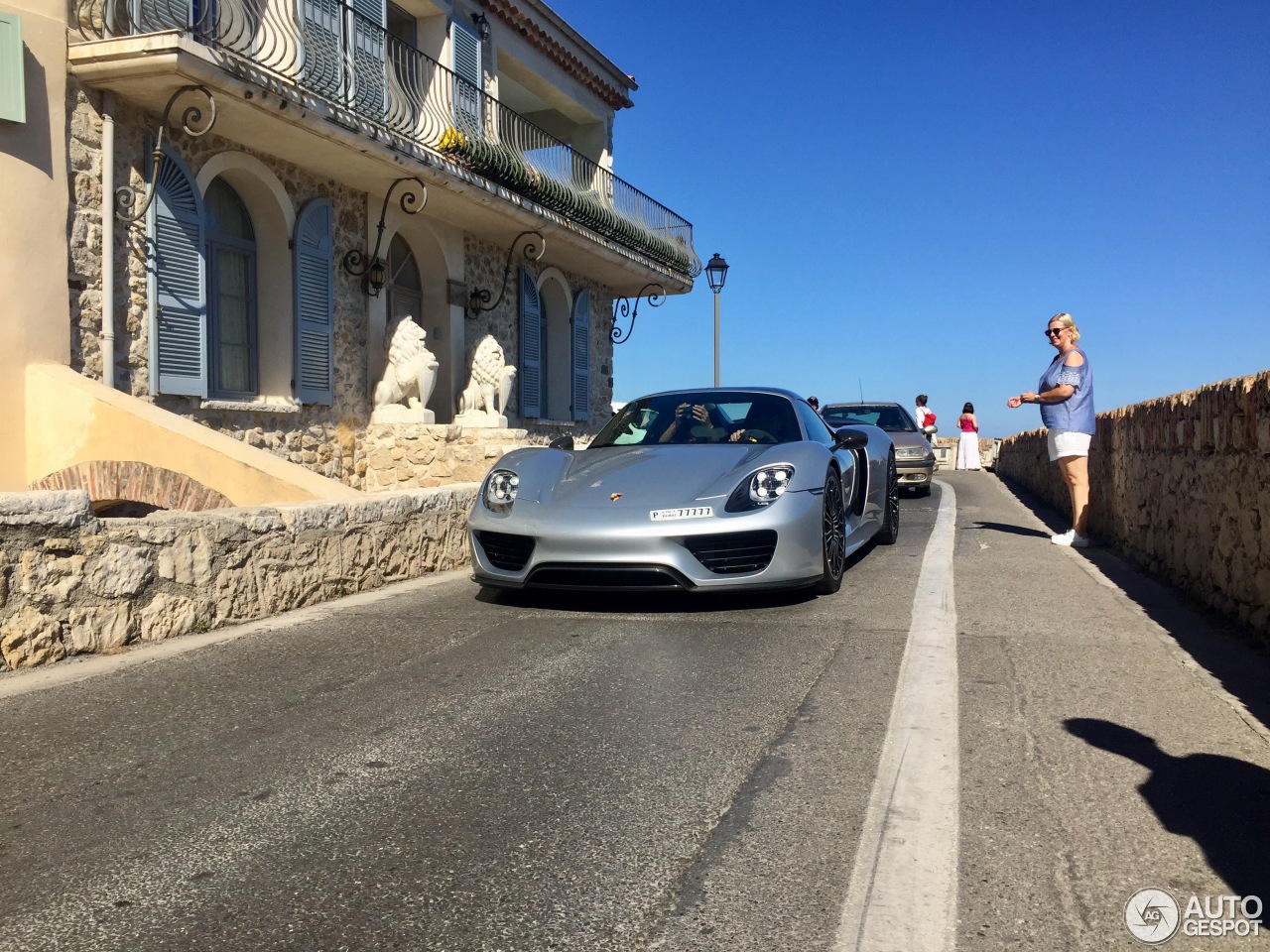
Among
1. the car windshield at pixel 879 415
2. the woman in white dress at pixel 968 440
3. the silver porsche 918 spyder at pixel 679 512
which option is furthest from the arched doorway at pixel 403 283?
the woman in white dress at pixel 968 440

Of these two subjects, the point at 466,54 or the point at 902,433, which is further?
the point at 466,54

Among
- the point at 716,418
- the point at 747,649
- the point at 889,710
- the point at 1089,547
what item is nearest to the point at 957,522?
the point at 1089,547

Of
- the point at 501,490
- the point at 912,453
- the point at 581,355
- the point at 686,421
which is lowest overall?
the point at 501,490

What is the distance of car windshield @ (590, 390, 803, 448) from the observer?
20.7 ft

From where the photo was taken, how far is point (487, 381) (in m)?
13.1

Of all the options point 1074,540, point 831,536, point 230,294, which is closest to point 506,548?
point 831,536

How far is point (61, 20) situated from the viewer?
820 centimetres

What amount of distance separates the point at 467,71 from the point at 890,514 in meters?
9.51

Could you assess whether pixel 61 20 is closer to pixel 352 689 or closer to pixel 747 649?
pixel 352 689

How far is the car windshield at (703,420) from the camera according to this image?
6.30 metres

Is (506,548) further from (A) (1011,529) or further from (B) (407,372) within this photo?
(B) (407,372)

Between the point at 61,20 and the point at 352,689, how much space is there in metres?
7.10

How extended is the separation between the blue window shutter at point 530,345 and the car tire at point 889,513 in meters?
8.58

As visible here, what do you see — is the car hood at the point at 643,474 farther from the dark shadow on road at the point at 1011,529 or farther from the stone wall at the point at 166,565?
the dark shadow on road at the point at 1011,529
